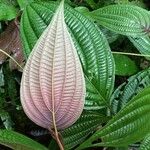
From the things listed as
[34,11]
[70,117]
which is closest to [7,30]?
[34,11]

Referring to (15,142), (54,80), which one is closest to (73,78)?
(54,80)

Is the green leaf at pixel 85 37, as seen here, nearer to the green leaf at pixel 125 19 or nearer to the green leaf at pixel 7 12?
the green leaf at pixel 125 19

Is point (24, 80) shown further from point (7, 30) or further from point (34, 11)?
point (7, 30)

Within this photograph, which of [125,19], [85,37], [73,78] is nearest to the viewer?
[73,78]

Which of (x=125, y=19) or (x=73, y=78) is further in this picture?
(x=125, y=19)

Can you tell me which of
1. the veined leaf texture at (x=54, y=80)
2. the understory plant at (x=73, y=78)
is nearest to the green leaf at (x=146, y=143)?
the understory plant at (x=73, y=78)

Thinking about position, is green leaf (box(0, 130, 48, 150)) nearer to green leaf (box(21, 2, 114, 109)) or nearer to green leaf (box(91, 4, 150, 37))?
green leaf (box(21, 2, 114, 109))

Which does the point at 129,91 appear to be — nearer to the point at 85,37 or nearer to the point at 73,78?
Answer: the point at 85,37

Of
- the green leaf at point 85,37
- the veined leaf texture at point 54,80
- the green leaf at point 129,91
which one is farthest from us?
the green leaf at point 129,91
